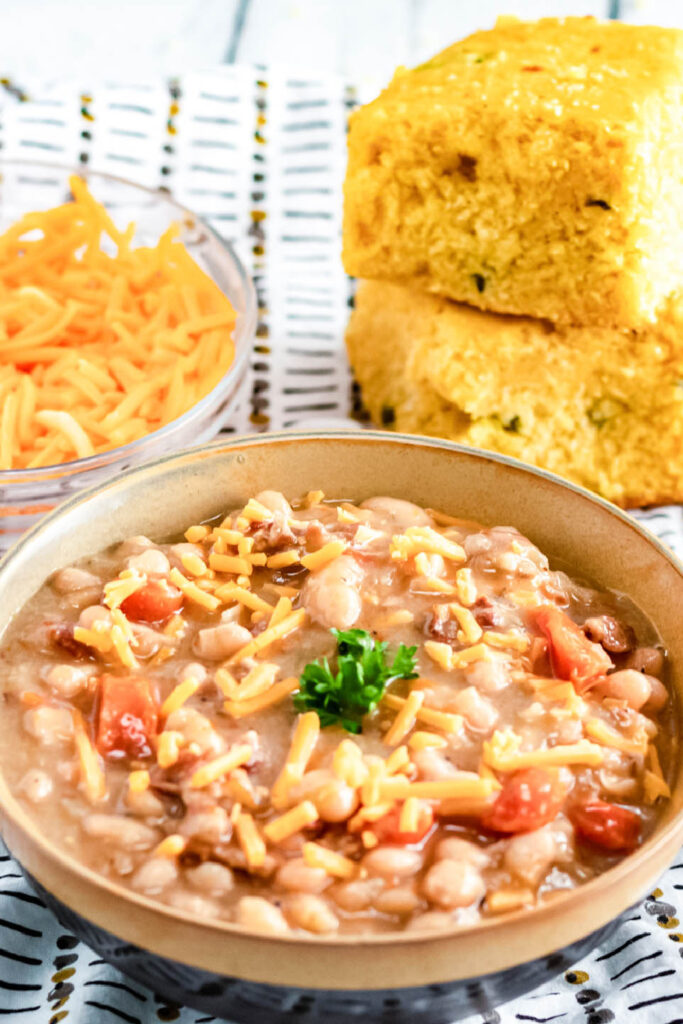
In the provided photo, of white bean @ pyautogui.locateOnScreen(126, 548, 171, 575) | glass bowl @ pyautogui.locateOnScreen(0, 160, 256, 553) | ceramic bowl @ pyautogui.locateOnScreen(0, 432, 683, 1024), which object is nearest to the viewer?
ceramic bowl @ pyautogui.locateOnScreen(0, 432, 683, 1024)

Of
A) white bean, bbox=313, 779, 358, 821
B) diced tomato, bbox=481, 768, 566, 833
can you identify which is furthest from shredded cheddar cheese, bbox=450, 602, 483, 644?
white bean, bbox=313, 779, 358, 821

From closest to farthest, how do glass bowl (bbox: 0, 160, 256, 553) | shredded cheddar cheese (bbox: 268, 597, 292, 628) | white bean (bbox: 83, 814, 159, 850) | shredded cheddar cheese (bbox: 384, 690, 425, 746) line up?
white bean (bbox: 83, 814, 159, 850), shredded cheddar cheese (bbox: 384, 690, 425, 746), shredded cheddar cheese (bbox: 268, 597, 292, 628), glass bowl (bbox: 0, 160, 256, 553)

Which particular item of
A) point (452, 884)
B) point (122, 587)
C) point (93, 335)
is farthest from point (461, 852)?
point (93, 335)

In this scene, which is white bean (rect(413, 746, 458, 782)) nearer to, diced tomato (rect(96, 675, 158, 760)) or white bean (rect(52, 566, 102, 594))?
diced tomato (rect(96, 675, 158, 760))

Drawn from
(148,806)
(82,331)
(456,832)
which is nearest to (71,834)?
(148,806)

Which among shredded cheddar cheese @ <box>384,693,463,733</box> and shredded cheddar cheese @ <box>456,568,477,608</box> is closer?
shredded cheddar cheese @ <box>384,693,463,733</box>

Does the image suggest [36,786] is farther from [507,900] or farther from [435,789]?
[507,900]
